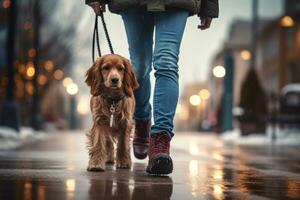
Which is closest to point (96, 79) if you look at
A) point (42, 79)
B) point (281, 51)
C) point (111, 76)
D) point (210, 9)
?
point (111, 76)

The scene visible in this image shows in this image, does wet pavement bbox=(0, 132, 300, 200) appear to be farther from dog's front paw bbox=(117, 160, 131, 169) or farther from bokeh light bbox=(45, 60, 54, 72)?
bokeh light bbox=(45, 60, 54, 72)

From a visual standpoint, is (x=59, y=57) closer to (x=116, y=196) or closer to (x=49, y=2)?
(x=49, y=2)

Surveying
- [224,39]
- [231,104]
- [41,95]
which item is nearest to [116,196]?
[231,104]

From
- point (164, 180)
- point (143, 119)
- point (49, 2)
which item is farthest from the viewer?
point (49, 2)

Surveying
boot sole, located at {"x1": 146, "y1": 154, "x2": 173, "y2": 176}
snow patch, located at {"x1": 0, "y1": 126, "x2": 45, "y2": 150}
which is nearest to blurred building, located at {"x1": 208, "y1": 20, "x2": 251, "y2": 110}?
snow patch, located at {"x1": 0, "y1": 126, "x2": 45, "y2": 150}

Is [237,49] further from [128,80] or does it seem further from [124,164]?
[128,80]

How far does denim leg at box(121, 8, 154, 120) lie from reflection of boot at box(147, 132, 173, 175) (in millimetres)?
1126

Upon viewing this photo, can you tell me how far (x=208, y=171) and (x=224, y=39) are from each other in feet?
337

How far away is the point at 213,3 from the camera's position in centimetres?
644

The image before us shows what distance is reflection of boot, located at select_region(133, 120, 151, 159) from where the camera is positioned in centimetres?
693

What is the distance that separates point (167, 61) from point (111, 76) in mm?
457

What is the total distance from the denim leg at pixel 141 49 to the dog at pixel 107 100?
0.44 m

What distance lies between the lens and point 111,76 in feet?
19.7

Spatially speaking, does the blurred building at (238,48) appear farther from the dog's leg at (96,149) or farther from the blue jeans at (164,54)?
the dog's leg at (96,149)
